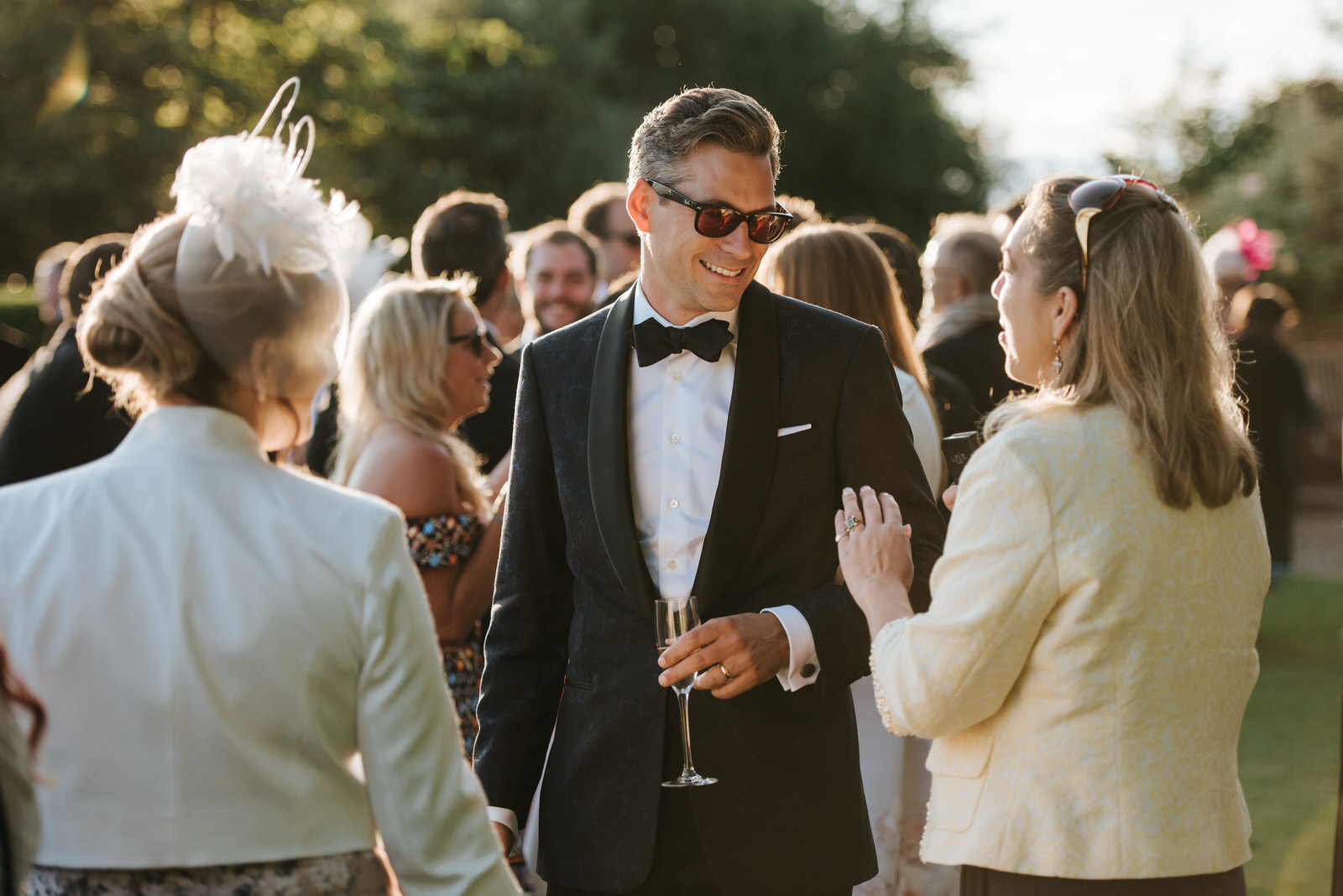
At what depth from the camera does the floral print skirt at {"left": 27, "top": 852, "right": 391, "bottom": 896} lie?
1.70m

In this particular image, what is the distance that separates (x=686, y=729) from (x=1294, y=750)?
5.62 meters

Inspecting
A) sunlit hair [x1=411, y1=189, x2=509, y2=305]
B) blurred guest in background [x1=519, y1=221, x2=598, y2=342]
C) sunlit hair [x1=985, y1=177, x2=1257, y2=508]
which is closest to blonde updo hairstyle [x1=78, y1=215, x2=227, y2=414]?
sunlit hair [x1=985, y1=177, x2=1257, y2=508]

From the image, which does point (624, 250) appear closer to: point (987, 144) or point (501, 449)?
point (501, 449)

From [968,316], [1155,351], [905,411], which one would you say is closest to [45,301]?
[968,316]

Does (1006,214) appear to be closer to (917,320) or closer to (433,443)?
(917,320)

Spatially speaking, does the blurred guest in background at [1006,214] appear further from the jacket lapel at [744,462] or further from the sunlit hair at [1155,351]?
the sunlit hair at [1155,351]

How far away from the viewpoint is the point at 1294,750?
6906mm

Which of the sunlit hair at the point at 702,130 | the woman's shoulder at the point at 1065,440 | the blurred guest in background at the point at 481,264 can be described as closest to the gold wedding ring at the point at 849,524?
the woman's shoulder at the point at 1065,440

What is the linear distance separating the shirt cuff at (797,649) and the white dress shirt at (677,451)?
15mm

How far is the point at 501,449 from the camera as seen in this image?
519cm

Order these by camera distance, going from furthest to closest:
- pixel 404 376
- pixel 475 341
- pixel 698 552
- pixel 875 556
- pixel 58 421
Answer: pixel 58 421 < pixel 475 341 < pixel 404 376 < pixel 698 552 < pixel 875 556

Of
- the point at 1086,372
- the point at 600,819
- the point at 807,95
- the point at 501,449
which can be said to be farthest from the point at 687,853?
the point at 807,95

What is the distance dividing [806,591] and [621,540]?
385 mm

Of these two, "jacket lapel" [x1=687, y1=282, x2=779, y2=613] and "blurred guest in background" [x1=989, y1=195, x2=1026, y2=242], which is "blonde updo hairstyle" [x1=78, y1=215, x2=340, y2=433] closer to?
"jacket lapel" [x1=687, y1=282, x2=779, y2=613]
